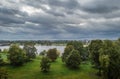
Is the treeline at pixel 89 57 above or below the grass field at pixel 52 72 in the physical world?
above

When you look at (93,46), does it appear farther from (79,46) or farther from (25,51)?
(25,51)

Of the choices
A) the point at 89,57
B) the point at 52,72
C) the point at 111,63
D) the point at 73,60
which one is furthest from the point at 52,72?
the point at 111,63

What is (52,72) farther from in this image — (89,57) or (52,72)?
(89,57)

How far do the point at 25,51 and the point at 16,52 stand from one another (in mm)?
10224

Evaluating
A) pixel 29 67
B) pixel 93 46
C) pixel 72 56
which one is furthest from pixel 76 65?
pixel 29 67

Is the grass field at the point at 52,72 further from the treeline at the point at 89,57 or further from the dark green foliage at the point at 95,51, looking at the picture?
the dark green foliage at the point at 95,51

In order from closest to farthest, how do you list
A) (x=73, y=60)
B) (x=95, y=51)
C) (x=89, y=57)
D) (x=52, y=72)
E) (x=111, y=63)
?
(x=111, y=63) < (x=52, y=72) < (x=95, y=51) < (x=73, y=60) < (x=89, y=57)

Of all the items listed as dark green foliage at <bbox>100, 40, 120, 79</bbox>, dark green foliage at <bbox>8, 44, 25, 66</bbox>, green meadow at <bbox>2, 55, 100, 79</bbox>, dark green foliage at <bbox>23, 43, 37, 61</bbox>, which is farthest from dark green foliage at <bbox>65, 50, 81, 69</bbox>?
dark green foliage at <bbox>23, 43, 37, 61</bbox>

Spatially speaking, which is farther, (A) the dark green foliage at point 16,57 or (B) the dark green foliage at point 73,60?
(A) the dark green foliage at point 16,57

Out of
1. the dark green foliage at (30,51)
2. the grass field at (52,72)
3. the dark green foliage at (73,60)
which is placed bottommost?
the grass field at (52,72)

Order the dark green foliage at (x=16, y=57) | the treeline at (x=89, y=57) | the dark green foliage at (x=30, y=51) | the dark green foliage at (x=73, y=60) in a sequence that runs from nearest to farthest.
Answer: the treeline at (x=89, y=57) → the dark green foliage at (x=73, y=60) → the dark green foliage at (x=16, y=57) → the dark green foliage at (x=30, y=51)

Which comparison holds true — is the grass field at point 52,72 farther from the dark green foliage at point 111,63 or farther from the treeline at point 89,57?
the dark green foliage at point 111,63

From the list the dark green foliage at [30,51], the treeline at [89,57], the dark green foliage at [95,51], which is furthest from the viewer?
the dark green foliage at [30,51]

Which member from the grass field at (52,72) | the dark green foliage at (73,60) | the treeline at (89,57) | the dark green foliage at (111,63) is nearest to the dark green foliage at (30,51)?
the treeline at (89,57)
